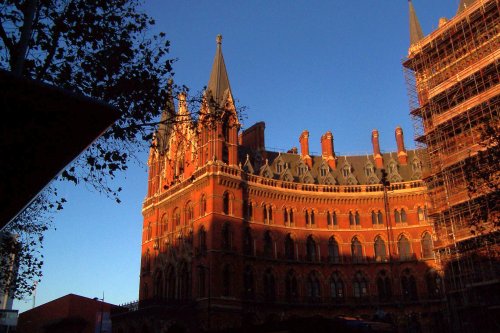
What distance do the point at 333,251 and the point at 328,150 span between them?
1445 centimetres

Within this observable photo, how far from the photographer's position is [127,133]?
51.8 feet

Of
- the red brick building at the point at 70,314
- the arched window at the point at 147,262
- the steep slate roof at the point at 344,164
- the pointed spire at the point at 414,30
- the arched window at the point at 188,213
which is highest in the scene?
the pointed spire at the point at 414,30

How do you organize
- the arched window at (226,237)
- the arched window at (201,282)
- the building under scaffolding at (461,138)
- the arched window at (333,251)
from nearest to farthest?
1. the building under scaffolding at (461,138)
2. the arched window at (201,282)
3. the arched window at (226,237)
4. the arched window at (333,251)

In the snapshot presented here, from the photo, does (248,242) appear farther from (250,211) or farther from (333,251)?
(333,251)

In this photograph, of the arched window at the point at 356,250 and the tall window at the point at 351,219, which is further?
the tall window at the point at 351,219

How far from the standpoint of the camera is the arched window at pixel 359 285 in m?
55.2

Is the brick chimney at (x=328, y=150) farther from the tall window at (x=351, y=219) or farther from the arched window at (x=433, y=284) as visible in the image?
the arched window at (x=433, y=284)

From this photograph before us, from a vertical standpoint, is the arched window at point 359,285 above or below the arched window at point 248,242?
below

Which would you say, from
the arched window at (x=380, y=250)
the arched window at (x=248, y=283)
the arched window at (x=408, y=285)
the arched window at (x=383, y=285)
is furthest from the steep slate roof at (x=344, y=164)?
the arched window at (x=248, y=283)

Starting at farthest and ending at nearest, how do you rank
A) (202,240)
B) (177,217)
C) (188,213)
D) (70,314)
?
(70,314), (177,217), (188,213), (202,240)

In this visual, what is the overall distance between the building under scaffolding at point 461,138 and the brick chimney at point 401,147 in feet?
56.2

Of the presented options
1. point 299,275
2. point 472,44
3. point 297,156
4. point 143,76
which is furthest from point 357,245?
point 143,76

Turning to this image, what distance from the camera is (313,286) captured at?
54469mm

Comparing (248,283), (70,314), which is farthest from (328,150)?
(70,314)
